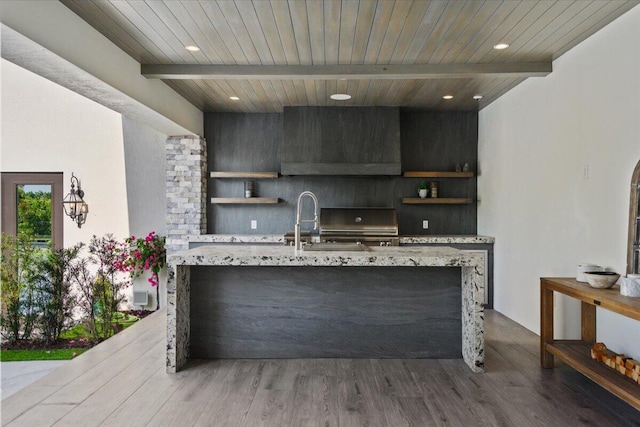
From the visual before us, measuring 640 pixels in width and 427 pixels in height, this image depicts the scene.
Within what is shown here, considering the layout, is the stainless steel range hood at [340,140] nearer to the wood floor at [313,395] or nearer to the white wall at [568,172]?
the white wall at [568,172]

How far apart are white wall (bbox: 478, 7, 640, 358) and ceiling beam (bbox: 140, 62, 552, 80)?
1.07ft

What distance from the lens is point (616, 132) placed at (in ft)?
10.7

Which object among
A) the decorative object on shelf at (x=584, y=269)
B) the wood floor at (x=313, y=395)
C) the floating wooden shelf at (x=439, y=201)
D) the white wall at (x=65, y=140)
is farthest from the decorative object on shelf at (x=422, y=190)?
the white wall at (x=65, y=140)

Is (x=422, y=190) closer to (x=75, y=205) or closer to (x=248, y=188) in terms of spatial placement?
(x=248, y=188)

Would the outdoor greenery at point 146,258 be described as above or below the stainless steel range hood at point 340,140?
below

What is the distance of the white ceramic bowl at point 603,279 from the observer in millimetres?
3068

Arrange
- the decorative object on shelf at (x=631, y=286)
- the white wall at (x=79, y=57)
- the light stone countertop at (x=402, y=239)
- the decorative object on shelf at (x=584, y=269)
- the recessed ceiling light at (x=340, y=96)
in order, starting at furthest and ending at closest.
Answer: the light stone countertop at (x=402, y=239) < the recessed ceiling light at (x=340, y=96) < the decorative object on shelf at (x=584, y=269) < the decorative object on shelf at (x=631, y=286) < the white wall at (x=79, y=57)

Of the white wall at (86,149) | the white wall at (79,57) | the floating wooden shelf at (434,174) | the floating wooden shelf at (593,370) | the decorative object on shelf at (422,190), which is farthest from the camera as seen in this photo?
the white wall at (86,149)

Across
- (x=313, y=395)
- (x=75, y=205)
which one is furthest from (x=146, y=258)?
(x=313, y=395)

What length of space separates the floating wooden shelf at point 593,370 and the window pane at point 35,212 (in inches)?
254

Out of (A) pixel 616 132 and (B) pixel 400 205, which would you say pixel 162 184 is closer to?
(B) pixel 400 205

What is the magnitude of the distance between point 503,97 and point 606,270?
2596 mm

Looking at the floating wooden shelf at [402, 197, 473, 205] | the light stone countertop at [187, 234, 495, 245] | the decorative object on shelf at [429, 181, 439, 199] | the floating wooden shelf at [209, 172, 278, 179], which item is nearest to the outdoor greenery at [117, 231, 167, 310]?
the light stone countertop at [187, 234, 495, 245]

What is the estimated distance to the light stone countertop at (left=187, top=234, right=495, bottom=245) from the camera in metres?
5.68
